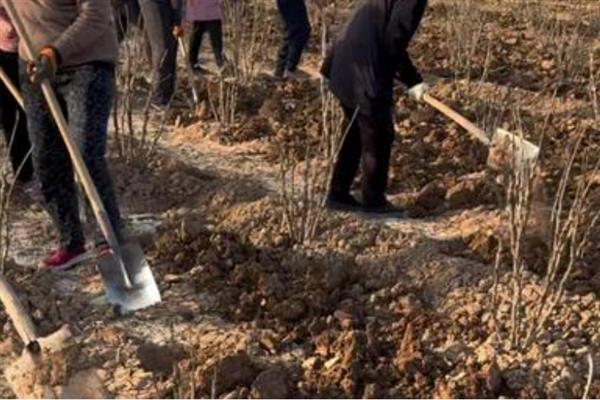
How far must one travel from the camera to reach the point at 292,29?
21.7 feet

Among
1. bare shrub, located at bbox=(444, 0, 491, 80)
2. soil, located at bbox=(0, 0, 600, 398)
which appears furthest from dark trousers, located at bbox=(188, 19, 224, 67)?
bare shrub, located at bbox=(444, 0, 491, 80)

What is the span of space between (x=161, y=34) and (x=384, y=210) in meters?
2.06

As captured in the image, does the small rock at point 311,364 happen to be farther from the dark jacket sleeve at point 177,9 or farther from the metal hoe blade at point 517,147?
the dark jacket sleeve at point 177,9

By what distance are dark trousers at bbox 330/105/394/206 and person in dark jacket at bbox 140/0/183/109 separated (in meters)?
1.57

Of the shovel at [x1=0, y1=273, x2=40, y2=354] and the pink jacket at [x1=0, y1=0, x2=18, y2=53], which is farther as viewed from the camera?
the pink jacket at [x1=0, y1=0, x2=18, y2=53]

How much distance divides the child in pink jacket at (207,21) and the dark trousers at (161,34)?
76 cm

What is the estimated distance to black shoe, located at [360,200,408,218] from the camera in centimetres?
420

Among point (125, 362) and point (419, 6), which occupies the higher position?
point (419, 6)

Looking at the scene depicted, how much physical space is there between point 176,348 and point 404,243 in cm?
117

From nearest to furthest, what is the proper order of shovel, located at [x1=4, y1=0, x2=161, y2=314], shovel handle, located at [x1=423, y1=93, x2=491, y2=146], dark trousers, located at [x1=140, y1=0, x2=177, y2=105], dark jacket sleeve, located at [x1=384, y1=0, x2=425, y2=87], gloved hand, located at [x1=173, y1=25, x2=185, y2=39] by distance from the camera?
shovel, located at [x1=4, y1=0, x2=161, y2=314], dark jacket sleeve, located at [x1=384, y1=0, x2=425, y2=87], shovel handle, located at [x1=423, y1=93, x2=491, y2=146], dark trousers, located at [x1=140, y1=0, x2=177, y2=105], gloved hand, located at [x1=173, y1=25, x2=185, y2=39]

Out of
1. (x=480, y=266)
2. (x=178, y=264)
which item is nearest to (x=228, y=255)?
(x=178, y=264)

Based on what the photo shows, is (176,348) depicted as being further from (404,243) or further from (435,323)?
(404,243)

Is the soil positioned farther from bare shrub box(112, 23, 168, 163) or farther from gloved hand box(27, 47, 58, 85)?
gloved hand box(27, 47, 58, 85)

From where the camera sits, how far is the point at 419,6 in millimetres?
3754
